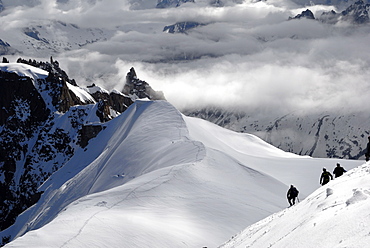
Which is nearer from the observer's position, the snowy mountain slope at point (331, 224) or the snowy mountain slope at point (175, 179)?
the snowy mountain slope at point (331, 224)

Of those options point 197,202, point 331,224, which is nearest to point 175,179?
point 197,202

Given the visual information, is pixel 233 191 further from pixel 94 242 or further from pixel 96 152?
pixel 96 152

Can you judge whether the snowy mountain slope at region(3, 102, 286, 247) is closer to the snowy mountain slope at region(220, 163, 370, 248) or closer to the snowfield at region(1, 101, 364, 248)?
the snowfield at region(1, 101, 364, 248)

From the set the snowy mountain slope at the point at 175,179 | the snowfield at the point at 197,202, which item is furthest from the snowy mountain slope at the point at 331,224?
the snowy mountain slope at the point at 175,179

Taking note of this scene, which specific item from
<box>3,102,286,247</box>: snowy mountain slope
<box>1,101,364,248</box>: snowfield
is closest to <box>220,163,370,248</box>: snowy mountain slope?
<box>1,101,364,248</box>: snowfield

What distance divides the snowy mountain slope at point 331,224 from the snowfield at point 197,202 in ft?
0.17

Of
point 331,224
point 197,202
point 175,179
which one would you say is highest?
point 331,224

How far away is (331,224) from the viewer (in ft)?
49.0

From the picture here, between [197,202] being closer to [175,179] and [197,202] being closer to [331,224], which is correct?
[175,179]

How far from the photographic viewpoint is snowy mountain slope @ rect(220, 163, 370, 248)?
525 inches

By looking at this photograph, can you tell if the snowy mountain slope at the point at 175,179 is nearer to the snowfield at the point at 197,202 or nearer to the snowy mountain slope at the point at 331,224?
the snowfield at the point at 197,202

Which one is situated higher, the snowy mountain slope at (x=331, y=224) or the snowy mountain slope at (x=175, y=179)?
the snowy mountain slope at (x=331, y=224)

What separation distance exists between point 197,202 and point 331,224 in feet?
99.0

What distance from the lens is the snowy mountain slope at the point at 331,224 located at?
13328 millimetres
